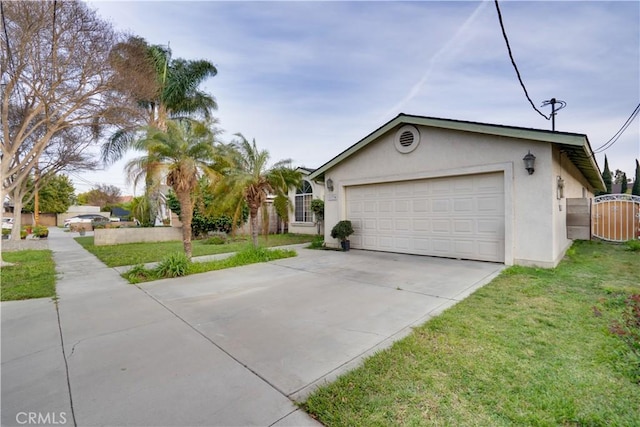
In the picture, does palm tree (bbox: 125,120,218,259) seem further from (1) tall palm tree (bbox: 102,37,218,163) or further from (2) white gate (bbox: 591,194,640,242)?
(2) white gate (bbox: 591,194,640,242)

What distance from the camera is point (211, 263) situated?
798 centimetres

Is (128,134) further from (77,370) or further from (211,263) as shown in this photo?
(77,370)

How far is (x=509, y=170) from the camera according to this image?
7293 millimetres

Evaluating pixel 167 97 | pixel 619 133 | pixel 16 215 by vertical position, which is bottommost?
pixel 16 215

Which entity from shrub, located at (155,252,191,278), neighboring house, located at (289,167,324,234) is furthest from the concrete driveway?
neighboring house, located at (289,167,324,234)

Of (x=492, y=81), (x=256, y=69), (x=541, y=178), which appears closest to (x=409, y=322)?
(x=541, y=178)

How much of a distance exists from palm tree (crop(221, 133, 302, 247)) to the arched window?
26.3 ft

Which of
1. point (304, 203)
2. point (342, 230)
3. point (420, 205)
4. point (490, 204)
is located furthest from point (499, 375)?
point (304, 203)

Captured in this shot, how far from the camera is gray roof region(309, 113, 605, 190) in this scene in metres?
6.50

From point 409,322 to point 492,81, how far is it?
31.3 feet

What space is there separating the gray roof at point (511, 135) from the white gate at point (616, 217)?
314 centimetres

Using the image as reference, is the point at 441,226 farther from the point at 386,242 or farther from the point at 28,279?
the point at 28,279

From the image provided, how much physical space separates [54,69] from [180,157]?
7355mm

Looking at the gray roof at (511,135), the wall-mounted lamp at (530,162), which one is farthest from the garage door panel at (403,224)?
the wall-mounted lamp at (530,162)
